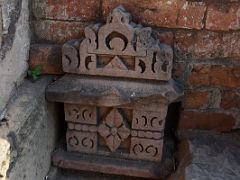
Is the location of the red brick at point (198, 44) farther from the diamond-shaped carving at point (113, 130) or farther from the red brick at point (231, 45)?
the diamond-shaped carving at point (113, 130)

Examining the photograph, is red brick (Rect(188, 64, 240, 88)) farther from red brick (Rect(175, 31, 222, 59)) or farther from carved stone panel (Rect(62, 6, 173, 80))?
carved stone panel (Rect(62, 6, 173, 80))

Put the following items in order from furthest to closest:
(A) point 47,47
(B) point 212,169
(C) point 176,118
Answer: (C) point 176,118, (A) point 47,47, (B) point 212,169

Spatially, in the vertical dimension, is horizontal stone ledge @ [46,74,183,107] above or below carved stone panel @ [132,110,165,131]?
above

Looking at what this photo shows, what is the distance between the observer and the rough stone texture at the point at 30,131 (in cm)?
157

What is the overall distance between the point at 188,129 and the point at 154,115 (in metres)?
0.25

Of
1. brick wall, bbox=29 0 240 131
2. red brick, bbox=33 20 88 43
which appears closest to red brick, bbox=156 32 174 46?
brick wall, bbox=29 0 240 131

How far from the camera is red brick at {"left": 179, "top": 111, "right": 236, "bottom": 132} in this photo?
1.98 meters

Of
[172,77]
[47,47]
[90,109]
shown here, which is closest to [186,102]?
[172,77]

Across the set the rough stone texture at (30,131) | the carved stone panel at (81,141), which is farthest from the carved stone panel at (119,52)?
the carved stone panel at (81,141)

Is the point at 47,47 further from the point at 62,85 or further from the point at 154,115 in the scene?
the point at 154,115

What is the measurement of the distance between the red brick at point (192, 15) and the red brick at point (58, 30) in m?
0.45

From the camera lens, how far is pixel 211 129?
2.01 metres

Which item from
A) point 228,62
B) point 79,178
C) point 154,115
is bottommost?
point 79,178

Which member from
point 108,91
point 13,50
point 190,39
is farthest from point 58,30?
point 190,39
